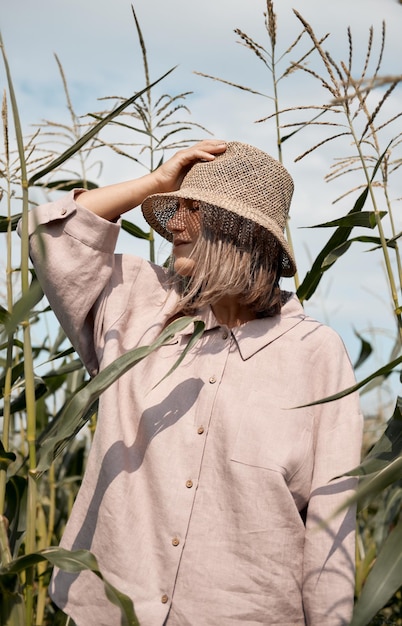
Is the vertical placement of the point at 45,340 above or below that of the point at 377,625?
above

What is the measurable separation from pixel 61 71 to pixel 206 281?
2.68 feet

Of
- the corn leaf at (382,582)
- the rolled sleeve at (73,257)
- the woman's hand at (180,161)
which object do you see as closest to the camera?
the corn leaf at (382,582)

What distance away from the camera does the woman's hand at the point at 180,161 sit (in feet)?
6.43

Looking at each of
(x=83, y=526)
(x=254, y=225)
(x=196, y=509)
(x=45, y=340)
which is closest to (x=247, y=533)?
(x=196, y=509)

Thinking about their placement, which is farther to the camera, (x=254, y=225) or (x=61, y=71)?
(x=61, y=71)

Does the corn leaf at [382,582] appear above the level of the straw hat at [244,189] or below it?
below

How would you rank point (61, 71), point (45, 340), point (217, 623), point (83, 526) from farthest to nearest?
point (45, 340) → point (61, 71) → point (83, 526) → point (217, 623)

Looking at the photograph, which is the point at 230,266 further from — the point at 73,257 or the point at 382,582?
the point at 382,582

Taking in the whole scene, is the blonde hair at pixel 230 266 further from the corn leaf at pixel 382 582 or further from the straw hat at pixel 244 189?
the corn leaf at pixel 382 582

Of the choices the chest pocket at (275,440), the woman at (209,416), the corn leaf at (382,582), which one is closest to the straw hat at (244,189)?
the woman at (209,416)

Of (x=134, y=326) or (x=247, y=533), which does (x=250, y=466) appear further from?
(x=134, y=326)

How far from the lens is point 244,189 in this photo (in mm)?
1904

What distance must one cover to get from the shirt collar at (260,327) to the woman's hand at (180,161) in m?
0.31

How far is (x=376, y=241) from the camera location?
1935mm
